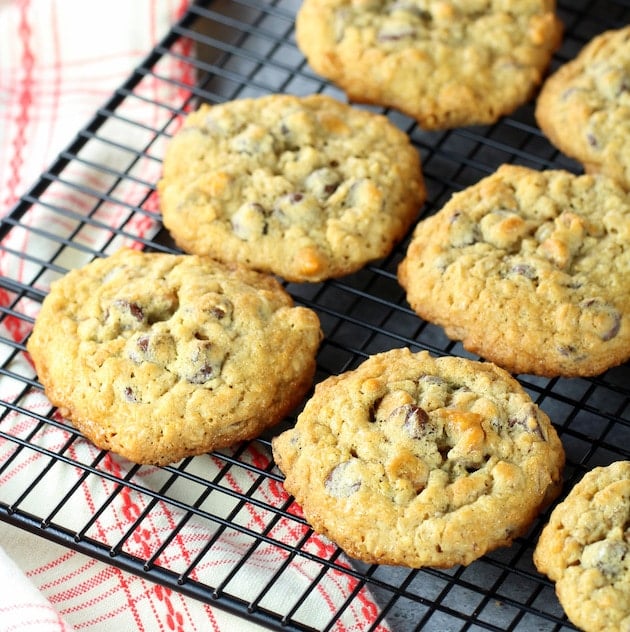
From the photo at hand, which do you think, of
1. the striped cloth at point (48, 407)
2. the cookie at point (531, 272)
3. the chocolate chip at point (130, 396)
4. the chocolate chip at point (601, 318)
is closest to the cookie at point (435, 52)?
the cookie at point (531, 272)

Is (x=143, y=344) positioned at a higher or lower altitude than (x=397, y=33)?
lower

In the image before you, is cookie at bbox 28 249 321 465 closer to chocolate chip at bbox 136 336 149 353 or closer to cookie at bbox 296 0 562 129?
chocolate chip at bbox 136 336 149 353

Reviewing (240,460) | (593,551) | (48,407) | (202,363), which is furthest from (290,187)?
(593,551)

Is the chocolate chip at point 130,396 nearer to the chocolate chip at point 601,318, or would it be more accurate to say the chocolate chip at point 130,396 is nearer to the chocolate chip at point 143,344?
the chocolate chip at point 143,344

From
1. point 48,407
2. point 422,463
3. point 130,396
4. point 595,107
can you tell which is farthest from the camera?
point 595,107

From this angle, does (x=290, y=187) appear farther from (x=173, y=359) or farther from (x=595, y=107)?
(x=595, y=107)

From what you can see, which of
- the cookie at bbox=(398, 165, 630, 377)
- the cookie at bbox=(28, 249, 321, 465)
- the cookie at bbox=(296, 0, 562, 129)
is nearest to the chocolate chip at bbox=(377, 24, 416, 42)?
the cookie at bbox=(296, 0, 562, 129)

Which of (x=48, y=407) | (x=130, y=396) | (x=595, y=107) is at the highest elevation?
(x=595, y=107)
